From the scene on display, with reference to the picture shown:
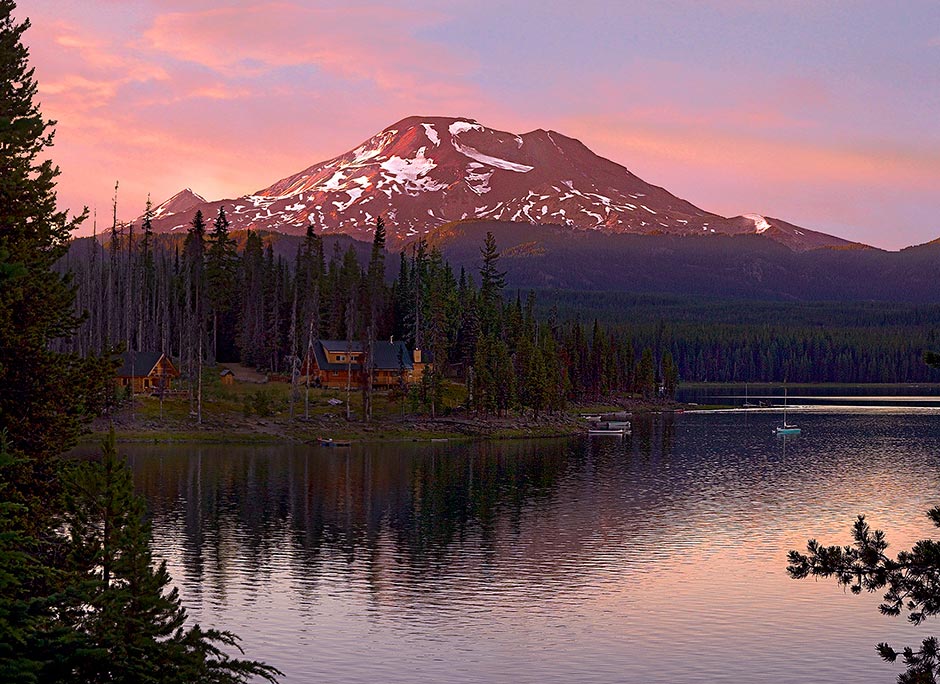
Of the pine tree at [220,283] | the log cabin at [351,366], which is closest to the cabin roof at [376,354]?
the log cabin at [351,366]

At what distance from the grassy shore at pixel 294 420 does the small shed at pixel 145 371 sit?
13.6 ft

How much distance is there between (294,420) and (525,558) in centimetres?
6783

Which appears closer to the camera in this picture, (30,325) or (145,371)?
(30,325)

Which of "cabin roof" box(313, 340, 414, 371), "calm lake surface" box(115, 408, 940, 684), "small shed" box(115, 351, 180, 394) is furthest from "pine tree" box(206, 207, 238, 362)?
"calm lake surface" box(115, 408, 940, 684)

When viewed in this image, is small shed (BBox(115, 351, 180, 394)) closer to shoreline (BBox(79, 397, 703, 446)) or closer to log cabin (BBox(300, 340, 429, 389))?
shoreline (BBox(79, 397, 703, 446))

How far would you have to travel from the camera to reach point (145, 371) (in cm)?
12694

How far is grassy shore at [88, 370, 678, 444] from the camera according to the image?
11525 centimetres

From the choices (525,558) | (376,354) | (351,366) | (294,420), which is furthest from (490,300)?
(525,558)

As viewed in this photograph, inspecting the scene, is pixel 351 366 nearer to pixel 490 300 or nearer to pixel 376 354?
pixel 376 354

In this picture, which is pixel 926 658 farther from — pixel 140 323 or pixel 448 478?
pixel 140 323

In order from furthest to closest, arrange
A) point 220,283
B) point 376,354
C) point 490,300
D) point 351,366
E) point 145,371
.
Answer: point 490,300, point 220,283, point 376,354, point 351,366, point 145,371

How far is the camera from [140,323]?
140 m

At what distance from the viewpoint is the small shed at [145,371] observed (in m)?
126

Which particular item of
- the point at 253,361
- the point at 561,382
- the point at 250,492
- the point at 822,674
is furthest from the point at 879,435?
the point at 822,674
